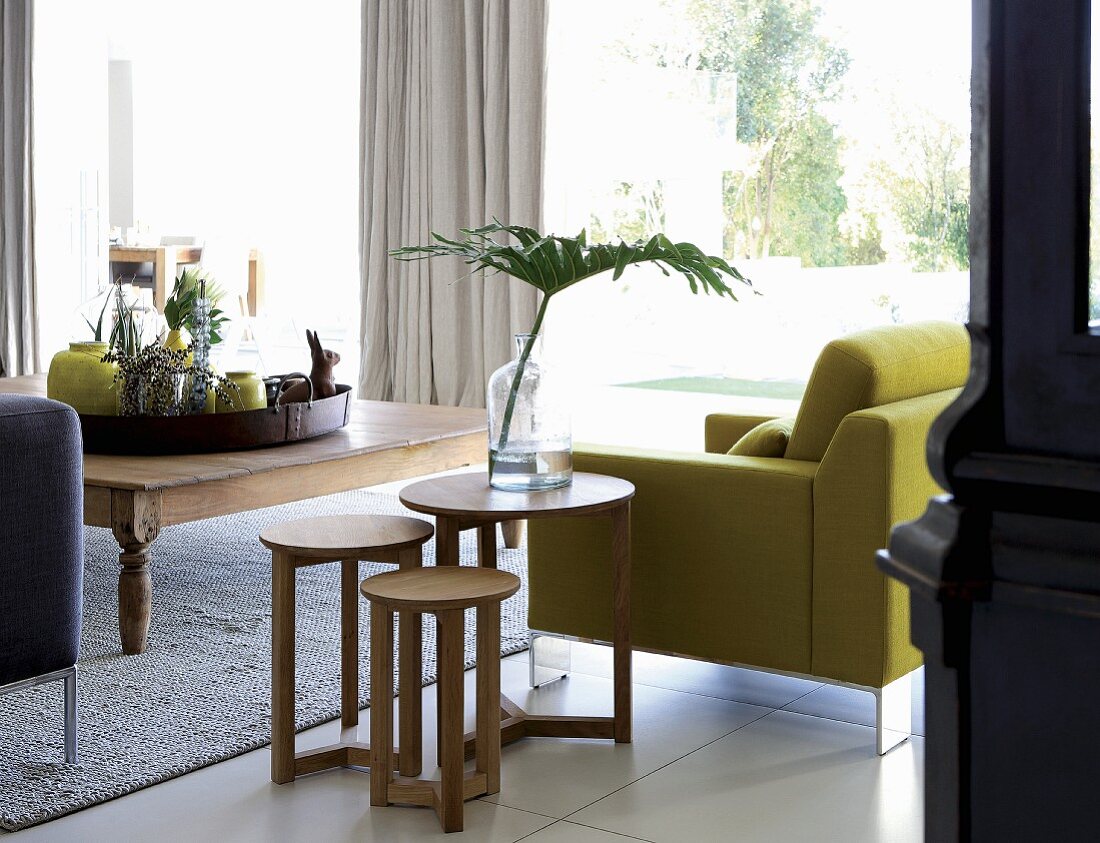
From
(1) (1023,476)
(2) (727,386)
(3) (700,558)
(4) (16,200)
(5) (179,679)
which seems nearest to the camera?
(1) (1023,476)

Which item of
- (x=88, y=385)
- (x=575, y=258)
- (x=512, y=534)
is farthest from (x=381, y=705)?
(x=512, y=534)

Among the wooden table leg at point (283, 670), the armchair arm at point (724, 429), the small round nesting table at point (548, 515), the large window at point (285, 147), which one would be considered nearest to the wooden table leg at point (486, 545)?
the small round nesting table at point (548, 515)

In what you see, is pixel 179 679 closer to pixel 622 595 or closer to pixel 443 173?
pixel 622 595

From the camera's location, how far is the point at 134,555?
304cm

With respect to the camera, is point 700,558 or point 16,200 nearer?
point 700,558

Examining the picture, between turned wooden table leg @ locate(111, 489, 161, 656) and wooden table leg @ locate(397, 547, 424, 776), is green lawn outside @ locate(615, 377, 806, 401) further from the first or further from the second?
wooden table leg @ locate(397, 547, 424, 776)

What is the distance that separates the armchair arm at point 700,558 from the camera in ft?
8.58

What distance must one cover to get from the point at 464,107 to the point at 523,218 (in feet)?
2.29

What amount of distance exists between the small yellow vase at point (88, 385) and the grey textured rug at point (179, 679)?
53 cm

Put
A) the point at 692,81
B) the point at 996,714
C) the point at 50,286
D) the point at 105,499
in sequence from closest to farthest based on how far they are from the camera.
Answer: the point at 996,714 → the point at 105,499 → the point at 692,81 → the point at 50,286

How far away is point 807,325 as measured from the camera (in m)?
6.45

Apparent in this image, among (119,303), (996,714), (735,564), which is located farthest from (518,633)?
(996,714)

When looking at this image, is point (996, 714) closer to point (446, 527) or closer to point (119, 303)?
point (446, 527)

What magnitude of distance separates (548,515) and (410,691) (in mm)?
402
